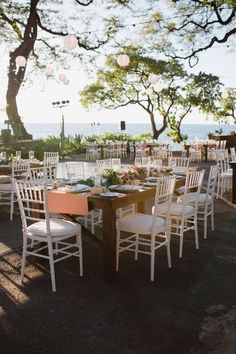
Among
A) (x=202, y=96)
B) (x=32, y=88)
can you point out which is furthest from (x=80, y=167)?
(x=202, y=96)

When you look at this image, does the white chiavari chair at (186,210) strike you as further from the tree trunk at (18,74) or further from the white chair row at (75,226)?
the tree trunk at (18,74)

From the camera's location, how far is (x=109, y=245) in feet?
12.4

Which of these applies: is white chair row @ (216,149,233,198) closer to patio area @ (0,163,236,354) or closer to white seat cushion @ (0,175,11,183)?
patio area @ (0,163,236,354)

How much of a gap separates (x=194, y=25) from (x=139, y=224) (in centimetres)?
1249

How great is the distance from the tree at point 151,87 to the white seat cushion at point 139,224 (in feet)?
48.4

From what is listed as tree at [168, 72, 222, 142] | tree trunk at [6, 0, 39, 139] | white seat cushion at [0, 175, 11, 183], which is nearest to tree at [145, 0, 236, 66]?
tree at [168, 72, 222, 142]

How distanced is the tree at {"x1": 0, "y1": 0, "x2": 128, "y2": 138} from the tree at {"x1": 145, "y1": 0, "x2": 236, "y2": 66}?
64.6 inches

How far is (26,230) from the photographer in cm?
381

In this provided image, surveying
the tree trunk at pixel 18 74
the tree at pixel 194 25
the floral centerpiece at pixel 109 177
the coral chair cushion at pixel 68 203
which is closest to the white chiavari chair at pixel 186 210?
the floral centerpiece at pixel 109 177

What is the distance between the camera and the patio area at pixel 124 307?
269cm

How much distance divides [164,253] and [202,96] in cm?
1560

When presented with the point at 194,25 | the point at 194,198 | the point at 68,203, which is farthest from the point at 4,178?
the point at 194,25

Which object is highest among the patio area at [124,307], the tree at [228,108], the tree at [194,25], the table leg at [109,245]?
the tree at [194,25]

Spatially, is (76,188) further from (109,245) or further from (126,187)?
(109,245)
